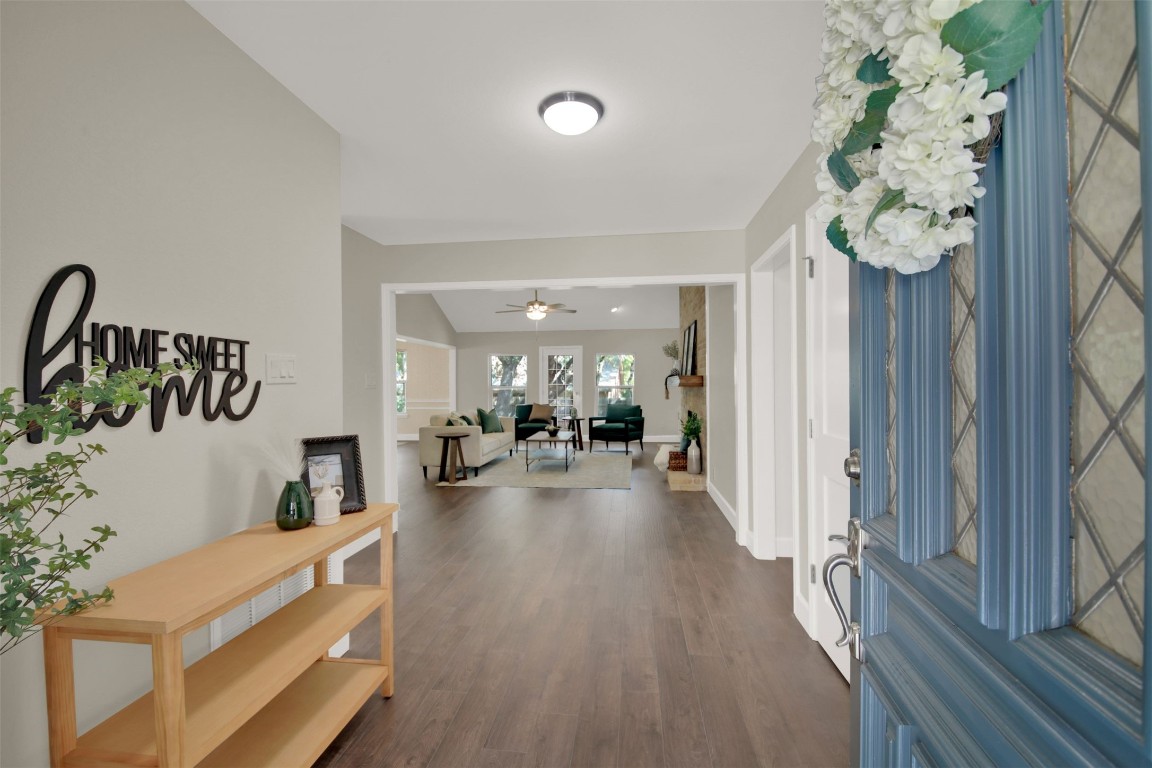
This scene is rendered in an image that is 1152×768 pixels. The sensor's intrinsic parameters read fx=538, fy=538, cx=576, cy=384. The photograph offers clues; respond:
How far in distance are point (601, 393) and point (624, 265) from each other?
6675mm

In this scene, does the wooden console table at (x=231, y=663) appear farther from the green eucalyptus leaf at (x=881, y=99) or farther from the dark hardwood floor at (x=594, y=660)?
the green eucalyptus leaf at (x=881, y=99)

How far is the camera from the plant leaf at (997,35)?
52 centimetres

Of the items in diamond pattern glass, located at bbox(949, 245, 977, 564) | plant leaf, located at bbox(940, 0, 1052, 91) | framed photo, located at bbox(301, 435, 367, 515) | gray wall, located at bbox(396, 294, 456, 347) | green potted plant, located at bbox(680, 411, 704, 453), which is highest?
gray wall, located at bbox(396, 294, 456, 347)

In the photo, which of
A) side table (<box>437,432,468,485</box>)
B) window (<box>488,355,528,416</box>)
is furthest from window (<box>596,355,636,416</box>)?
A: side table (<box>437,432,468,485</box>)

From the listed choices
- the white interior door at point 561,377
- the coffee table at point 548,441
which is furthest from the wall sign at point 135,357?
the white interior door at point 561,377

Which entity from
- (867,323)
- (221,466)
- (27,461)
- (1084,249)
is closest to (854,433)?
(867,323)

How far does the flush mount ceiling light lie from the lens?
214cm

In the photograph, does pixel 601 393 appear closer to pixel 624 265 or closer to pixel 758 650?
pixel 624 265

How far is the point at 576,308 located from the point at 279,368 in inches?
309

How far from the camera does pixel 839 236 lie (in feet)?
2.73

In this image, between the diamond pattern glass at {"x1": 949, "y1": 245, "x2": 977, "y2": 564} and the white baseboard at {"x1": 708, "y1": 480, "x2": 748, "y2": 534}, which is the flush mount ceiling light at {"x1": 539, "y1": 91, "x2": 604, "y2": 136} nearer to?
the diamond pattern glass at {"x1": 949, "y1": 245, "x2": 977, "y2": 564}

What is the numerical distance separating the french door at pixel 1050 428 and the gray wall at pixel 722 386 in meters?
3.84

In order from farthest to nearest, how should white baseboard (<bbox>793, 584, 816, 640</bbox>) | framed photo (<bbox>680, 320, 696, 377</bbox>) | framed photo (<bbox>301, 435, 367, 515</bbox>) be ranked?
framed photo (<bbox>680, 320, 696, 377</bbox>), white baseboard (<bbox>793, 584, 816, 640</bbox>), framed photo (<bbox>301, 435, 367, 515</bbox>)

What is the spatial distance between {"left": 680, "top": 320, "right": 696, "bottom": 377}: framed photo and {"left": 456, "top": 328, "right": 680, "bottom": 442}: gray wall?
132 inches
